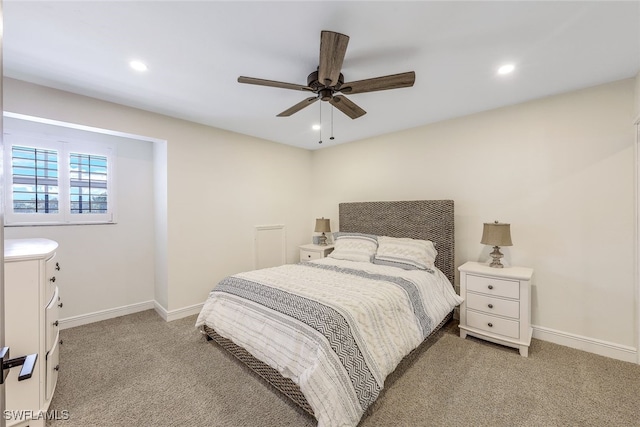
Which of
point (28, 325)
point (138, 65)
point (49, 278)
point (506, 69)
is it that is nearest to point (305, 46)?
point (138, 65)

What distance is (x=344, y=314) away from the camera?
1837 mm

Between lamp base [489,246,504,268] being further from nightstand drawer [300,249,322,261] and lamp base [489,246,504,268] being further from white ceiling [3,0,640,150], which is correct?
nightstand drawer [300,249,322,261]

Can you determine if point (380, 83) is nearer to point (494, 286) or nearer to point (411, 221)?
point (411, 221)

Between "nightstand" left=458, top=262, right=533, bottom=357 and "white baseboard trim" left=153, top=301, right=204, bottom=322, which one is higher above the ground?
"nightstand" left=458, top=262, right=533, bottom=357

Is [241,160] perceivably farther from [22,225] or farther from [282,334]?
[282,334]

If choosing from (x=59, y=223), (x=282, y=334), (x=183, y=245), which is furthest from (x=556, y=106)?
(x=59, y=223)

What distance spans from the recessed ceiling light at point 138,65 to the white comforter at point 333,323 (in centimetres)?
198

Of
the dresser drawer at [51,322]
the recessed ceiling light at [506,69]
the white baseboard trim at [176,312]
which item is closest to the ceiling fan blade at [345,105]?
the recessed ceiling light at [506,69]

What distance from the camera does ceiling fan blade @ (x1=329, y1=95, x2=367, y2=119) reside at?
215 centimetres

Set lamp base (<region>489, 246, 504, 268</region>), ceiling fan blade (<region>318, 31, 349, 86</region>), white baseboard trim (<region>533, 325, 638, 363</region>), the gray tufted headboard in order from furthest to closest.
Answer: the gray tufted headboard, lamp base (<region>489, 246, 504, 268</region>), white baseboard trim (<region>533, 325, 638, 363</region>), ceiling fan blade (<region>318, 31, 349, 86</region>)

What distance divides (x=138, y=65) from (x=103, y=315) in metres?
2.91

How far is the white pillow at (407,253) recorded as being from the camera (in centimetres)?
301

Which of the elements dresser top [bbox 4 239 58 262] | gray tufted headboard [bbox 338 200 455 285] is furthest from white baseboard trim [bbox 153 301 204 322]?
gray tufted headboard [bbox 338 200 455 285]

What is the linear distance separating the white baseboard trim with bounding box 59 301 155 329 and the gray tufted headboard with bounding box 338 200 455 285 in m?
2.97
